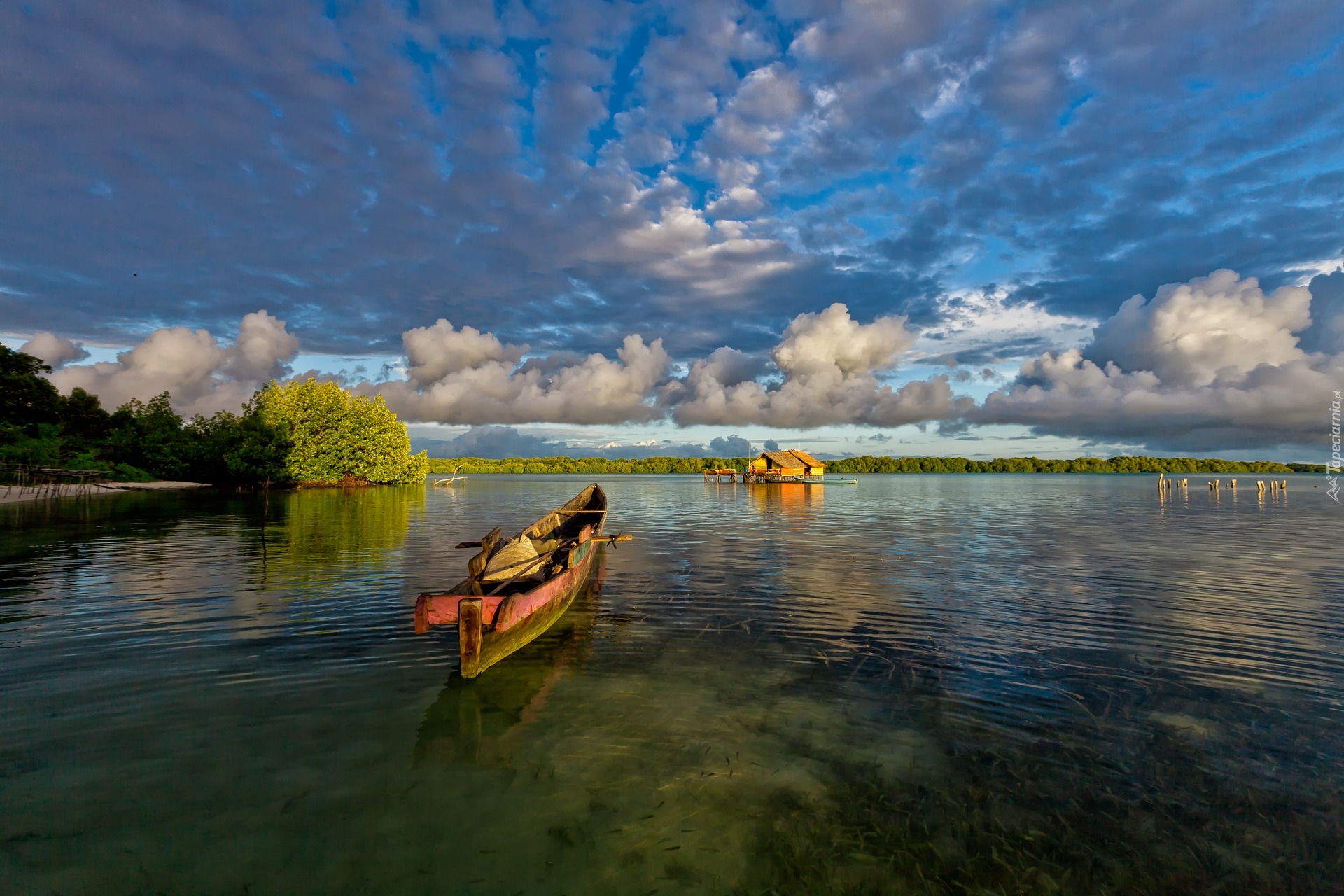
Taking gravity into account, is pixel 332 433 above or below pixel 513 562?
above

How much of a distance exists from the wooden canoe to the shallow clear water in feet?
1.80

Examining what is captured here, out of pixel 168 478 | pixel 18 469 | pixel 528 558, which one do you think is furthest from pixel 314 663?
pixel 168 478

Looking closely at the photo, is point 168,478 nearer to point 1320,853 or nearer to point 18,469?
point 18,469

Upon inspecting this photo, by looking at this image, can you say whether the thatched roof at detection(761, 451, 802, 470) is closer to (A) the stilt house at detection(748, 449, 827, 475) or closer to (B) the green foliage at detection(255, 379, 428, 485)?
(A) the stilt house at detection(748, 449, 827, 475)

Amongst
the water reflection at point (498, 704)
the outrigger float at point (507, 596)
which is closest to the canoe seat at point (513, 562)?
the outrigger float at point (507, 596)

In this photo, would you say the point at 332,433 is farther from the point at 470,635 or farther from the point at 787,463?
the point at 470,635

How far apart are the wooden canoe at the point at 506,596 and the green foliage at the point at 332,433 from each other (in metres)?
74.1

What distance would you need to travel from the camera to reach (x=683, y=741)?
705 centimetres

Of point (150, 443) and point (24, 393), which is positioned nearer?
point (24, 393)

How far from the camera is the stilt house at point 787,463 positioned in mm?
93625

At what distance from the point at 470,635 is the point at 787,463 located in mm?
87743

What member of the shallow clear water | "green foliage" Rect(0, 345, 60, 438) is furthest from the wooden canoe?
"green foliage" Rect(0, 345, 60, 438)

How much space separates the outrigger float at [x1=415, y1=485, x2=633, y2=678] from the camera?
8.55 metres

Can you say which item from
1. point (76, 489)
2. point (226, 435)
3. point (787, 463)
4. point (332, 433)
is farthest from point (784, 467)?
point (76, 489)
